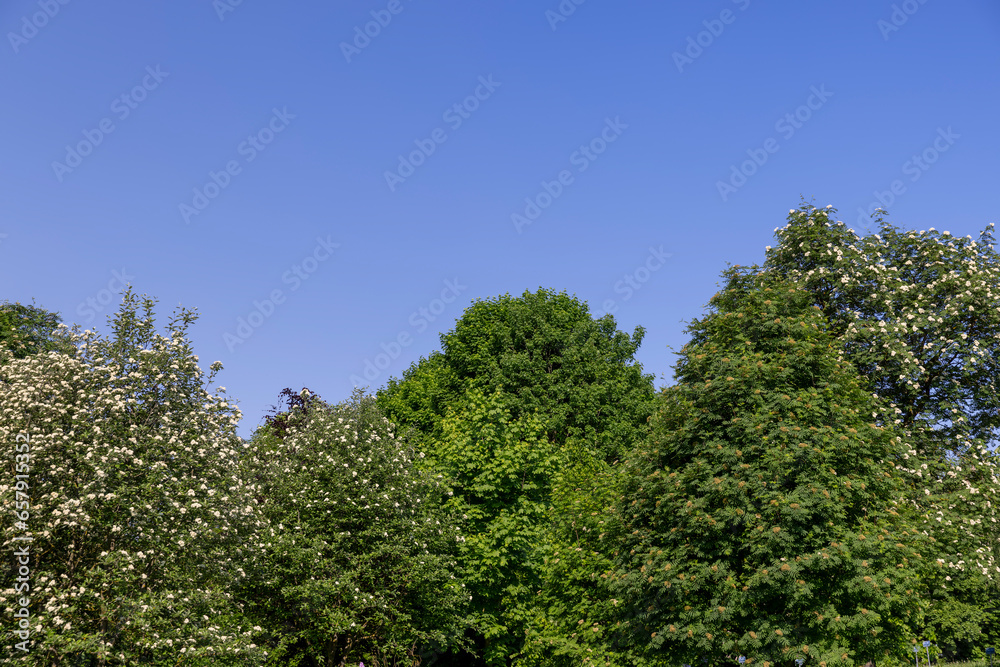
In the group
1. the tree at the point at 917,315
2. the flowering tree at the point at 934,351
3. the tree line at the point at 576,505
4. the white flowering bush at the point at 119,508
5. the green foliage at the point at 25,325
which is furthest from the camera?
the green foliage at the point at 25,325

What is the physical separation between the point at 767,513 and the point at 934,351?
1489 centimetres

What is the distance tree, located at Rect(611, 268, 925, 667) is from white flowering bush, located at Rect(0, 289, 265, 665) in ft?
37.2

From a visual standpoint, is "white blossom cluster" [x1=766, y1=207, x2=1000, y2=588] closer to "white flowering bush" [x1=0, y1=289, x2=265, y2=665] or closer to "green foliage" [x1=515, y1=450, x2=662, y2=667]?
"green foliage" [x1=515, y1=450, x2=662, y2=667]

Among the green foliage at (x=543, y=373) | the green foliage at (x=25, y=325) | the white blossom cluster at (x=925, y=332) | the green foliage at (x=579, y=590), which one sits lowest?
the green foliage at (x=579, y=590)

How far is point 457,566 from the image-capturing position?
29.9m

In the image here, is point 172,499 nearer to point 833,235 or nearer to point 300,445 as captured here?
point 300,445

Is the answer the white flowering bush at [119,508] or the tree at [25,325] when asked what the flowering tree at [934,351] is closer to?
the white flowering bush at [119,508]

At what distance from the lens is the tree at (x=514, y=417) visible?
3200 cm

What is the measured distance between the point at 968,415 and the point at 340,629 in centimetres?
2535

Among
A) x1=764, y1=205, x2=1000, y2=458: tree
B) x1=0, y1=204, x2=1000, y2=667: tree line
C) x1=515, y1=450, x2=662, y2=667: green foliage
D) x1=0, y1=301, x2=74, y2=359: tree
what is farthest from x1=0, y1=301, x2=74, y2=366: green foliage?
x1=764, y1=205, x2=1000, y2=458: tree

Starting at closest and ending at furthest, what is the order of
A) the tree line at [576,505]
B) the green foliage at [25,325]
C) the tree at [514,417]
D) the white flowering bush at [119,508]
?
1. the white flowering bush at [119,508]
2. the tree line at [576,505]
3. the tree at [514,417]
4. the green foliage at [25,325]

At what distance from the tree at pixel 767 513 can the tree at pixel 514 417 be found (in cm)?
793

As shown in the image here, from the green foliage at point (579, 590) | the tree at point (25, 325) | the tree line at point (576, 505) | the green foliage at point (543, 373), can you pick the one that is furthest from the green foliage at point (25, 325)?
the green foliage at point (579, 590)

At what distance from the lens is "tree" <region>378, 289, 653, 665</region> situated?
32000 millimetres
